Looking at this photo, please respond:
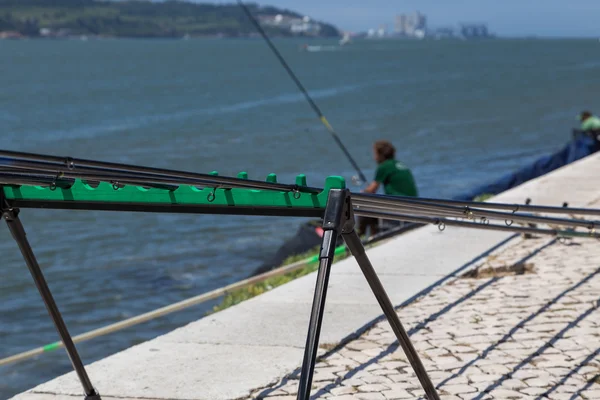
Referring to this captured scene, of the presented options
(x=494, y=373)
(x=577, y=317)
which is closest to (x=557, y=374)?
(x=494, y=373)

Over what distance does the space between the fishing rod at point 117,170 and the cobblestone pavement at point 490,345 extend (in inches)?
81.2

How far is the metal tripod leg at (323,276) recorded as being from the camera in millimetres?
3193

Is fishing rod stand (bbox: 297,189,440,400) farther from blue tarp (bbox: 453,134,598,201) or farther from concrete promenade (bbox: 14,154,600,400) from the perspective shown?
blue tarp (bbox: 453,134,598,201)

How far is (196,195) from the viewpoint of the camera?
3.55m

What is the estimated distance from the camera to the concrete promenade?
5301 millimetres

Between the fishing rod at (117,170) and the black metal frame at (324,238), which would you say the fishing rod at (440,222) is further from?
the fishing rod at (117,170)

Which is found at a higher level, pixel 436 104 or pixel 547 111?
pixel 436 104

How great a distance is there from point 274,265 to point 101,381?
7312 millimetres

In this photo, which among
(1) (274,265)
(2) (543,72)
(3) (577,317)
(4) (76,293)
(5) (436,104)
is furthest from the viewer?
(2) (543,72)

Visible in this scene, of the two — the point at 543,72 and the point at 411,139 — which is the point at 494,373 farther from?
the point at 543,72

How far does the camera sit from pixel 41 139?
45812 mm

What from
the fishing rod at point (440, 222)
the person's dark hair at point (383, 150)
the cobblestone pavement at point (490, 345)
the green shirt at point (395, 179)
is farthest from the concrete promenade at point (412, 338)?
the person's dark hair at point (383, 150)

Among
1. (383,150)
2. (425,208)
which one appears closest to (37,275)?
(425,208)

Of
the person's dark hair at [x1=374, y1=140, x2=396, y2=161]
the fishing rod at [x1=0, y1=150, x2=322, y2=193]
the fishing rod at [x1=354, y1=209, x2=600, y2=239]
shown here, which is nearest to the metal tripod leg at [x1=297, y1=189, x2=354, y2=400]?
the fishing rod at [x1=0, y1=150, x2=322, y2=193]
